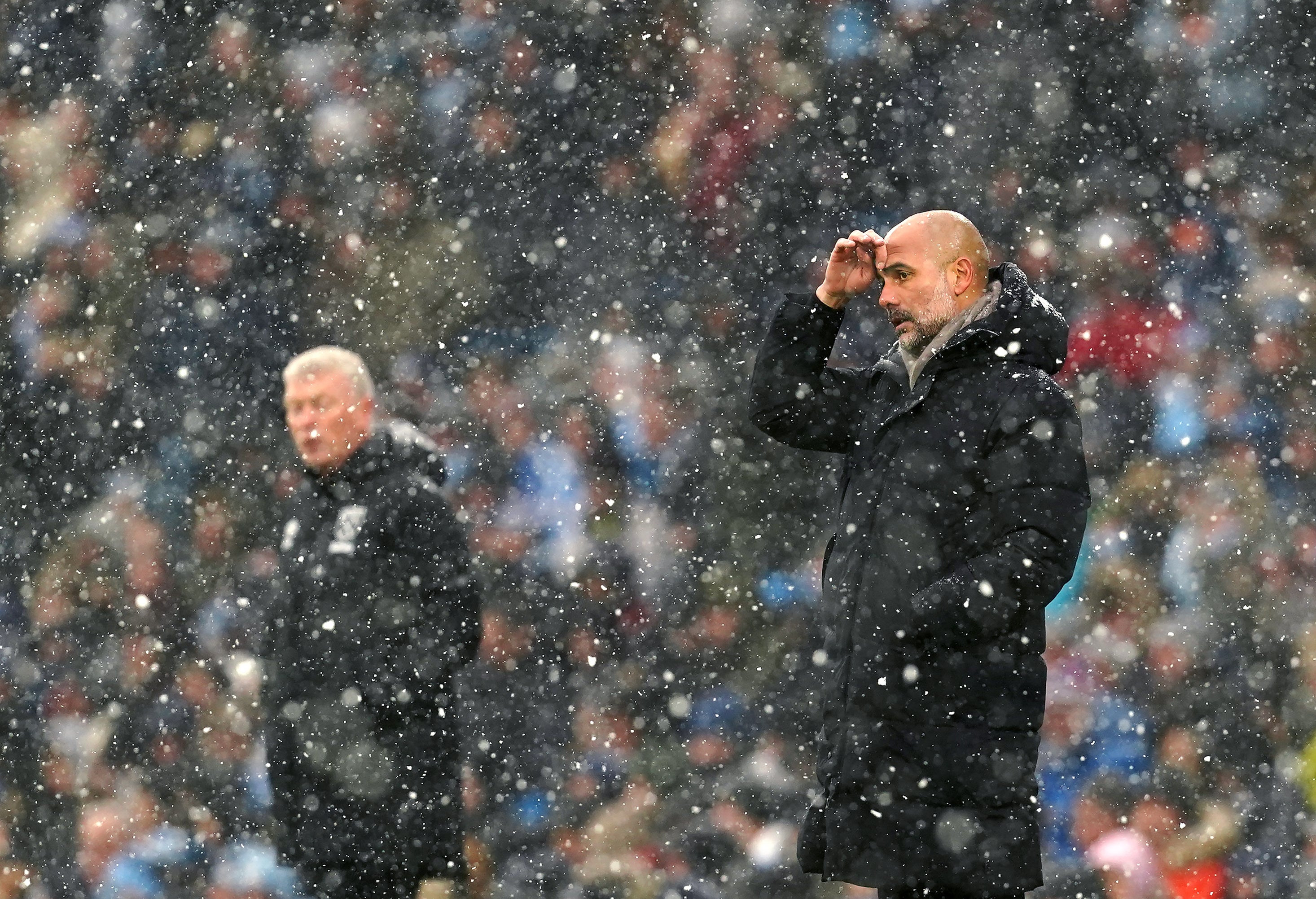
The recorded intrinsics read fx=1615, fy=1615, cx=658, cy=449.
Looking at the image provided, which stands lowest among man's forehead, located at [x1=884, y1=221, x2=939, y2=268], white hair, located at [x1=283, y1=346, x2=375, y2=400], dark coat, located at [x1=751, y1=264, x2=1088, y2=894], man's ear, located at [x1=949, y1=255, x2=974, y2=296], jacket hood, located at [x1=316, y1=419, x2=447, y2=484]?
dark coat, located at [x1=751, y1=264, x2=1088, y2=894]

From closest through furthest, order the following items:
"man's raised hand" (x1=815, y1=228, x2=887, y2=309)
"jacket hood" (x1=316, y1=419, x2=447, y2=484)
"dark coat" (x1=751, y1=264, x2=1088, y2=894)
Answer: "dark coat" (x1=751, y1=264, x2=1088, y2=894) → "man's raised hand" (x1=815, y1=228, x2=887, y2=309) → "jacket hood" (x1=316, y1=419, x2=447, y2=484)

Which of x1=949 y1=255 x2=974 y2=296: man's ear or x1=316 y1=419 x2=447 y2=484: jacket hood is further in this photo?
x1=316 y1=419 x2=447 y2=484: jacket hood

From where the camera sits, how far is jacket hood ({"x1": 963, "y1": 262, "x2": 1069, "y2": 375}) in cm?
274

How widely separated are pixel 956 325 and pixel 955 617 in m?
0.53

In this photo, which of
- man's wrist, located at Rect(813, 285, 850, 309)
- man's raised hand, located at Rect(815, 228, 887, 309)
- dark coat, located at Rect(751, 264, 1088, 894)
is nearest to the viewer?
dark coat, located at Rect(751, 264, 1088, 894)

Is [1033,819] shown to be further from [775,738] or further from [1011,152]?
[1011,152]

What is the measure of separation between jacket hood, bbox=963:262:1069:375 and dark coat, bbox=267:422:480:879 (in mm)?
1297

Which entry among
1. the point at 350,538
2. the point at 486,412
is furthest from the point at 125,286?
the point at 350,538

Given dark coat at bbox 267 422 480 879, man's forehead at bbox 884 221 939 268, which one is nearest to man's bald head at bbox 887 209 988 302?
man's forehead at bbox 884 221 939 268

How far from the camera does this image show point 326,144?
465cm

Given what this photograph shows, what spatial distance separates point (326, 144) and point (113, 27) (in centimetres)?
73

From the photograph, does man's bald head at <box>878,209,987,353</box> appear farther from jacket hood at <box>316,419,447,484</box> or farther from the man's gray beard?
jacket hood at <box>316,419,447,484</box>

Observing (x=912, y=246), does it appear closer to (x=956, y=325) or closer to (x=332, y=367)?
(x=956, y=325)

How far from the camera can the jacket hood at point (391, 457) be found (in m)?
3.51
